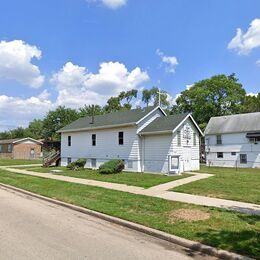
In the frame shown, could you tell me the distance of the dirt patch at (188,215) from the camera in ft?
28.4

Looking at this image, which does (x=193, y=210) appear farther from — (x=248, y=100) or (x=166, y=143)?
(x=248, y=100)

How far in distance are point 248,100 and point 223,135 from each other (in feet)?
90.2

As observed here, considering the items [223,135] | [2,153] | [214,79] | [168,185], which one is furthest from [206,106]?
[168,185]

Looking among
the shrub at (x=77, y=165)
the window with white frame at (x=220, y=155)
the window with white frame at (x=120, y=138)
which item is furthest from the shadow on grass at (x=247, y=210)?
the window with white frame at (x=220, y=155)

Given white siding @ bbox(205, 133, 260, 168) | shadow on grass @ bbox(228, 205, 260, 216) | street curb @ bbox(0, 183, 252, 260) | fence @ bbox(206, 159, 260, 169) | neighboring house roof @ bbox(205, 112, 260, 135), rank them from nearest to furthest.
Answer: street curb @ bbox(0, 183, 252, 260), shadow on grass @ bbox(228, 205, 260, 216), fence @ bbox(206, 159, 260, 169), white siding @ bbox(205, 133, 260, 168), neighboring house roof @ bbox(205, 112, 260, 135)

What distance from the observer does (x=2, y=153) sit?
58.0m

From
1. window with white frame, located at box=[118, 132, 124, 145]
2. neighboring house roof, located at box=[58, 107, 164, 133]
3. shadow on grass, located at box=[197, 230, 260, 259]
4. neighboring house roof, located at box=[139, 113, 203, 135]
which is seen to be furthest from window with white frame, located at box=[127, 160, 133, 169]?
shadow on grass, located at box=[197, 230, 260, 259]

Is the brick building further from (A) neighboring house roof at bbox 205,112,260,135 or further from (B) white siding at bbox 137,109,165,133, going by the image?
(B) white siding at bbox 137,109,165,133

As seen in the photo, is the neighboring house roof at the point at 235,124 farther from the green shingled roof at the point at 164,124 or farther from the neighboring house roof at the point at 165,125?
the green shingled roof at the point at 164,124

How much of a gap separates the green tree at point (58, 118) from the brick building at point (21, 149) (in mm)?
4933

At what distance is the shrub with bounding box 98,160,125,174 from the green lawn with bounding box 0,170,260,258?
31.4 ft

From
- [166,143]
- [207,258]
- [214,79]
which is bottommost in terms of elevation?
[207,258]

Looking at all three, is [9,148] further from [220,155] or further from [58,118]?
[220,155]

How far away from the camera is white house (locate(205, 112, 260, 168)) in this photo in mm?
36875
